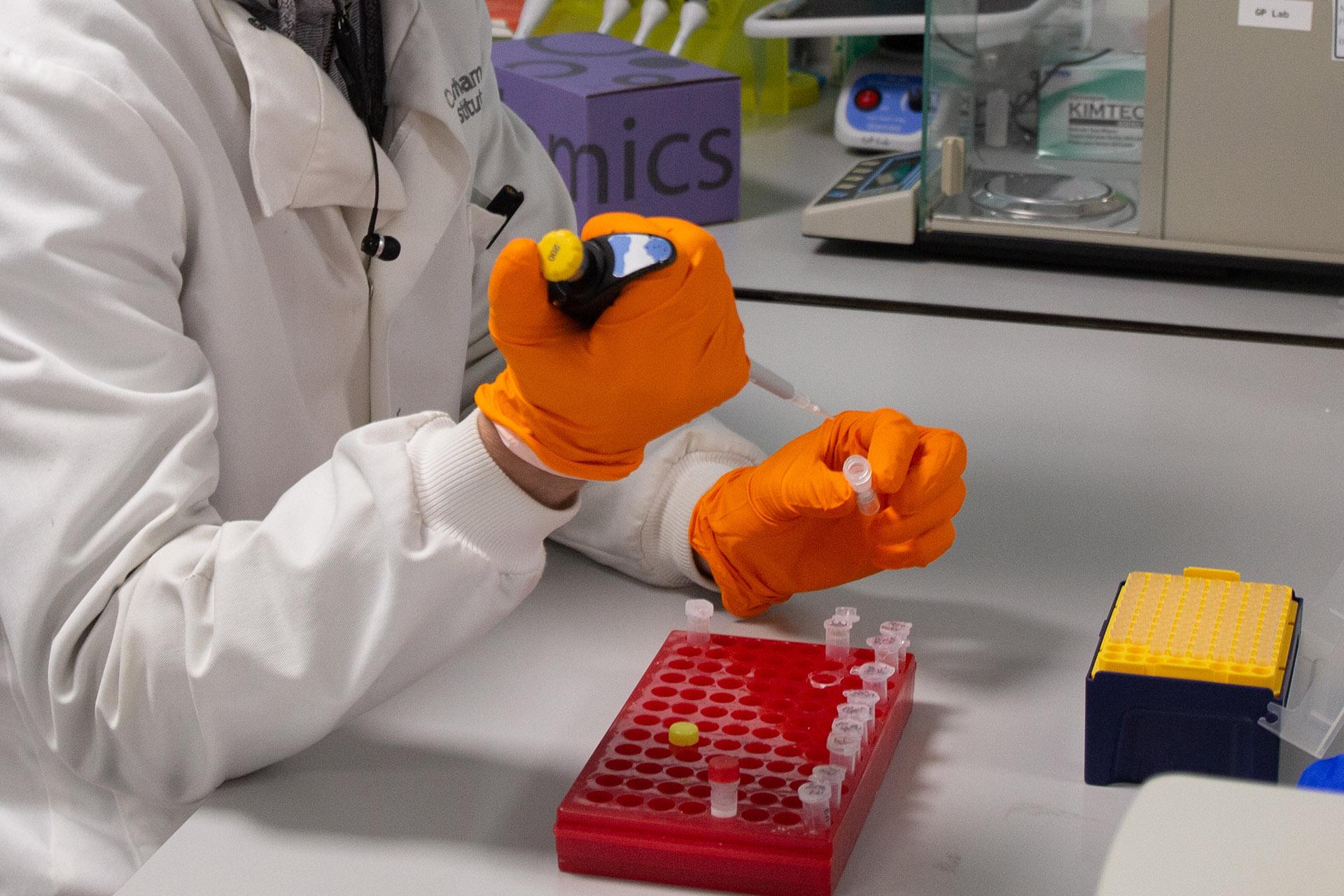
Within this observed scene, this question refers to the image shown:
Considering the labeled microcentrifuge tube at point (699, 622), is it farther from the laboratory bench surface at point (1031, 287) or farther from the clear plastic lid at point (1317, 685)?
the laboratory bench surface at point (1031, 287)

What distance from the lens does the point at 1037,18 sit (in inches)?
73.8

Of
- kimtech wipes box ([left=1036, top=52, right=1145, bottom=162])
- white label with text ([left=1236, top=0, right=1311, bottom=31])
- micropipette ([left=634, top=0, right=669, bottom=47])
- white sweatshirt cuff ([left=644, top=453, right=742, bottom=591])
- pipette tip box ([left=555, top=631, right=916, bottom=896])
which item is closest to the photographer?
pipette tip box ([left=555, top=631, right=916, bottom=896])

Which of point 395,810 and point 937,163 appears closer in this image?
point 395,810

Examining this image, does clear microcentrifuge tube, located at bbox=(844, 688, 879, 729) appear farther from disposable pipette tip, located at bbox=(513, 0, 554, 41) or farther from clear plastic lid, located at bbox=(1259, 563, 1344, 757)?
disposable pipette tip, located at bbox=(513, 0, 554, 41)

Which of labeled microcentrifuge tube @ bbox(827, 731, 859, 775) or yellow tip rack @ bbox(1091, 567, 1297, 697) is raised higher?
yellow tip rack @ bbox(1091, 567, 1297, 697)

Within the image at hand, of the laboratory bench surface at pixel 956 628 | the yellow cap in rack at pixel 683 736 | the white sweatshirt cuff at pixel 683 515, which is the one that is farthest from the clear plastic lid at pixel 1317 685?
the white sweatshirt cuff at pixel 683 515

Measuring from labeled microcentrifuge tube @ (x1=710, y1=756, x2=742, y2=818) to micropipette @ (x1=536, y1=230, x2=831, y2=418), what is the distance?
0.91 ft

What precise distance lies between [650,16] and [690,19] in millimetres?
81

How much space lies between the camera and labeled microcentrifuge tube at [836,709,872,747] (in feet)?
2.80

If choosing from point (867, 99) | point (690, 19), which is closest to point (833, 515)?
point (867, 99)

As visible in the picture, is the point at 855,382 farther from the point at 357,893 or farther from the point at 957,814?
the point at 357,893

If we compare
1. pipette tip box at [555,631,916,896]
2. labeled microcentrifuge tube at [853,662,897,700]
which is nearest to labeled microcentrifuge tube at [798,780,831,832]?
pipette tip box at [555,631,916,896]

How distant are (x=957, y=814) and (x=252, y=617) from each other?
0.44 meters

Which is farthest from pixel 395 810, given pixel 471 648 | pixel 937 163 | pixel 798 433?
pixel 937 163
